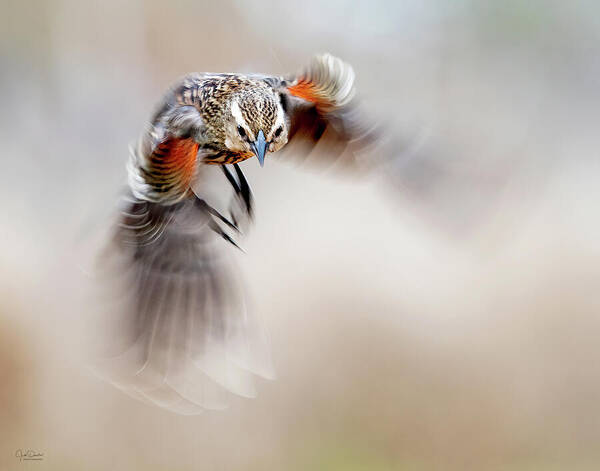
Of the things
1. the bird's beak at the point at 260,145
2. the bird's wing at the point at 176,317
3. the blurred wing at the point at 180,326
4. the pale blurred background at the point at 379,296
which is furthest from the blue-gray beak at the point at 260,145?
the pale blurred background at the point at 379,296

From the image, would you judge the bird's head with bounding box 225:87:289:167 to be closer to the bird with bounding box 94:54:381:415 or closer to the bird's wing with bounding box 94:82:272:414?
the bird with bounding box 94:54:381:415

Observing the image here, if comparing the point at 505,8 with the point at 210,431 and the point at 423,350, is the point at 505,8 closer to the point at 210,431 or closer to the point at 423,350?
the point at 423,350

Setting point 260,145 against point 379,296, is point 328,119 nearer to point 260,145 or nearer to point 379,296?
point 260,145

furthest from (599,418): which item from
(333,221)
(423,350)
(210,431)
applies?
(210,431)

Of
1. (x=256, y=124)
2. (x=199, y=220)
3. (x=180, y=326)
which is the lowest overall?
(x=180, y=326)

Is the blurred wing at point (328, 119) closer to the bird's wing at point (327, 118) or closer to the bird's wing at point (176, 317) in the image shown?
the bird's wing at point (327, 118)

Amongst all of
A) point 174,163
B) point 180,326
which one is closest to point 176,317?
point 180,326

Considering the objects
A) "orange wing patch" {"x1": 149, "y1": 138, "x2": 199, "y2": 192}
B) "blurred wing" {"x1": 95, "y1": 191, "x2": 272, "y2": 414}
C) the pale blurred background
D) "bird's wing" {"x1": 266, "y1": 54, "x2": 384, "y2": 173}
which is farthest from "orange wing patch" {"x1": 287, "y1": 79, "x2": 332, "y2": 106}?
the pale blurred background
